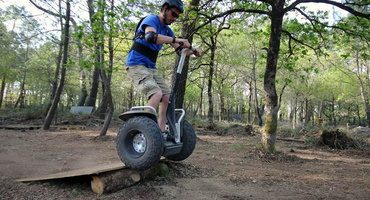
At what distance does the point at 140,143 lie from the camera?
3186 millimetres

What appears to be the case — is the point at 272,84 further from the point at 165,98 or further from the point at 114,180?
the point at 114,180

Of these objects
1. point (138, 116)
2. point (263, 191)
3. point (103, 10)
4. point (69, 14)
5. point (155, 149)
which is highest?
point (69, 14)

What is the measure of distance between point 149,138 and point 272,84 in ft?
18.6

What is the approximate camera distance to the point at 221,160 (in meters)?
7.07

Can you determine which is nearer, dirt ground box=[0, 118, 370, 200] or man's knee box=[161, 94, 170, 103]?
man's knee box=[161, 94, 170, 103]

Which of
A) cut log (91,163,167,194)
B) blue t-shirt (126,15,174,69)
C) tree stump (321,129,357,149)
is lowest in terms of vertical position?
cut log (91,163,167,194)

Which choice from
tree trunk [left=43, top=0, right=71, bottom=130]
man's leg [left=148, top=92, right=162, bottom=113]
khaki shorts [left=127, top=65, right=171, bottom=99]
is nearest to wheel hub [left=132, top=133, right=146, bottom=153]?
man's leg [left=148, top=92, right=162, bottom=113]

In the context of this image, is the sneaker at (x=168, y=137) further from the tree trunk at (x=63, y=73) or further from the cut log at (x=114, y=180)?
the tree trunk at (x=63, y=73)

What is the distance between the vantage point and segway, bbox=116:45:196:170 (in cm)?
296

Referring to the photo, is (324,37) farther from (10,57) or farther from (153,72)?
(10,57)

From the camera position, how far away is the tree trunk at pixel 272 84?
7504 millimetres

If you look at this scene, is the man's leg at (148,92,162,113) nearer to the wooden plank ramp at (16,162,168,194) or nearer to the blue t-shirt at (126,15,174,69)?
the blue t-shirt at (126,15,174,69)

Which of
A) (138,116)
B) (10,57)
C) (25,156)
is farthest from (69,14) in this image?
(10,57)

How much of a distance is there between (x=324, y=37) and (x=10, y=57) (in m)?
25.9
